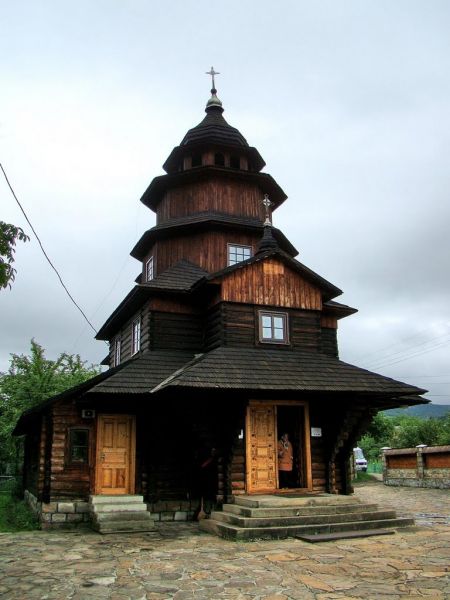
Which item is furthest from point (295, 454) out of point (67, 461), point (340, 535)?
point (67, 461)

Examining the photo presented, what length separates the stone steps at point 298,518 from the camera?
36.4 ft

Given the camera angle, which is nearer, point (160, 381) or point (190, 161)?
point (160, 381)

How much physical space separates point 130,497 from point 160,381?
2.81 metres

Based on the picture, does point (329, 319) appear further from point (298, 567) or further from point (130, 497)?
point (298, 567)

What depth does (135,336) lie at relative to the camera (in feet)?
57.1

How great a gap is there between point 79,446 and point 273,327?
5.84 m

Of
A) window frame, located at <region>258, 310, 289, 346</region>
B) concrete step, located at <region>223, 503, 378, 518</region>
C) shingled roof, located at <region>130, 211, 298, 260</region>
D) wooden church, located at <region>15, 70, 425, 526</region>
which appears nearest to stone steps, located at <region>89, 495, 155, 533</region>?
wooden church, located at <region>15, 70, 425, 526</region>

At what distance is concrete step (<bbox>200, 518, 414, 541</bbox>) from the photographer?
1095cm

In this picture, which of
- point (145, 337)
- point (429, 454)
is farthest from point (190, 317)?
point (429, 454)

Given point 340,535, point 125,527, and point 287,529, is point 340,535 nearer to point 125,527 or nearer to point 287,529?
point 287,529

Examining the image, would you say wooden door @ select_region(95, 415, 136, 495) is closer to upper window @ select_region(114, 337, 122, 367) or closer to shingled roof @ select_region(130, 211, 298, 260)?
upper window @ select_region(114, 337, 122, 367)

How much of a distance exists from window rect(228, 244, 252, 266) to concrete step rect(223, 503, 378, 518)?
8.11 meters

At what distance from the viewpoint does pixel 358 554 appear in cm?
935

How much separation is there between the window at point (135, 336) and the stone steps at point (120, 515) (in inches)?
187
